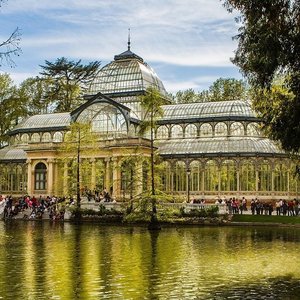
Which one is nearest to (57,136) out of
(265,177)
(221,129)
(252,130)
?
(221,129)

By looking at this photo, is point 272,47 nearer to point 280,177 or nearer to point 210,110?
point 280,177

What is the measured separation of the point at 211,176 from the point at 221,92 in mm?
27892

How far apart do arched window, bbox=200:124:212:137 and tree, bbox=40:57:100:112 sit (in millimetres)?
30098

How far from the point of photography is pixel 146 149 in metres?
58.8

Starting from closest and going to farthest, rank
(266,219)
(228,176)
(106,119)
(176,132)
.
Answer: (266,219)
(228,176)
(106,119)
(176,132)

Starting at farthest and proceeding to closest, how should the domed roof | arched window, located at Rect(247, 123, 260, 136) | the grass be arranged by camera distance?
the domed roof
arched window, located at Rect(247, 123, 260, 136)
the grass

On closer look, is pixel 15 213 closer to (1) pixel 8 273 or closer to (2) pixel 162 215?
(2) pixel 162 215

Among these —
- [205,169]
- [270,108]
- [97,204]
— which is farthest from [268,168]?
[270,108]

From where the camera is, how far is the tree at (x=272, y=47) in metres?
16.1

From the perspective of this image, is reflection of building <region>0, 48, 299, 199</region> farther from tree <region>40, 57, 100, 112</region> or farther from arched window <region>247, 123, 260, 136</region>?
tree <region>40, 57, 100, 112</region>

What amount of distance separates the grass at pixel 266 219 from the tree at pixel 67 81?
4843cm

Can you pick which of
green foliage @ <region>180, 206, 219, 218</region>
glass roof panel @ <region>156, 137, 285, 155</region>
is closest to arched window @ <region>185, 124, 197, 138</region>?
glass roof panel @ <region>156, 137, 285, 155</region>

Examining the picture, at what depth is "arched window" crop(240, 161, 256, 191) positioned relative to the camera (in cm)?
5476

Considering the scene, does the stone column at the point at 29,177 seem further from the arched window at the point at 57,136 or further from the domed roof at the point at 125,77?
the domed roof at the point at 125,77
